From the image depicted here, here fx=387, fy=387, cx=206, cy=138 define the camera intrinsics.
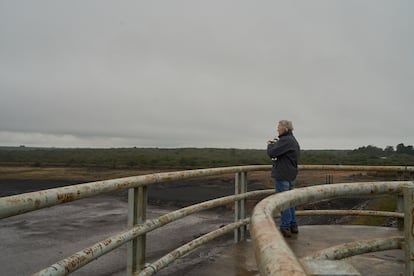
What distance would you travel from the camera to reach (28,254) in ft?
21.4

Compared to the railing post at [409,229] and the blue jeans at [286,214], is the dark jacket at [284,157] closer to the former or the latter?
the blue jeans at [286,214]

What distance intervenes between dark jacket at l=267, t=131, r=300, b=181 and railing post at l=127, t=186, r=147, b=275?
2775 mm

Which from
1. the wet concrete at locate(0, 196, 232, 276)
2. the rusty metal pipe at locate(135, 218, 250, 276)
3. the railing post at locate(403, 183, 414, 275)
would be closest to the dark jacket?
the wet concrete at locate(0, 196, 232, 276)

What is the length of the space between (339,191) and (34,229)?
8.64 m

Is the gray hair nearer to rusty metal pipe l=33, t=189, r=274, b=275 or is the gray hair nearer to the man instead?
the man

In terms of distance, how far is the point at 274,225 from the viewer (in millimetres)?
1233

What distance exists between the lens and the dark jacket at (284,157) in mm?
5188

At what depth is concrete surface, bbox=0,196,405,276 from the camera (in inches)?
157

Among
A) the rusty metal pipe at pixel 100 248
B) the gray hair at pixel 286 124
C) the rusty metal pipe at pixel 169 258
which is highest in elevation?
the gray hair at pixel 286 124

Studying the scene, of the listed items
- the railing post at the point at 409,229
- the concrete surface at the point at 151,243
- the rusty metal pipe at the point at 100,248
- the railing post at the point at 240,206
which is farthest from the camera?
the railing post at the point at 240,206

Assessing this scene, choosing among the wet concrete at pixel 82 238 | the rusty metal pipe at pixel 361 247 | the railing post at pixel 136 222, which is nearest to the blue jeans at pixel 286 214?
the wet concrete at pixel 82 238

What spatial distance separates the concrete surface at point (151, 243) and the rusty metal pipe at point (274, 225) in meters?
1.76

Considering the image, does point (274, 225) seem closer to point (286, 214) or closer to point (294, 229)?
point (286, 214)

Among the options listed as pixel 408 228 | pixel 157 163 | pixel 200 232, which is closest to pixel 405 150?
pixel 157 163
